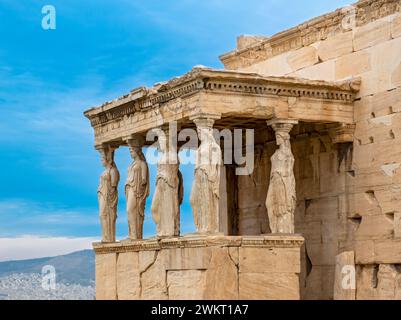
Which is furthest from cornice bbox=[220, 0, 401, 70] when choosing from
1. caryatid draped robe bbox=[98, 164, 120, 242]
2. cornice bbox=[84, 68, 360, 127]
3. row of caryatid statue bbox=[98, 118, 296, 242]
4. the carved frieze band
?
the carved frieze band

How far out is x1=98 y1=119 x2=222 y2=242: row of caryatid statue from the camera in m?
13.7

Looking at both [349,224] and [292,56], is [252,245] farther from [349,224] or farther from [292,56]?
[292,56]

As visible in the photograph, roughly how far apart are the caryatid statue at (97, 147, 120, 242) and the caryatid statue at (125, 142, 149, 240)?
3.18ft

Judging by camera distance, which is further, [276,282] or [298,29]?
[298,29]

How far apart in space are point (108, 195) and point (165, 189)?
2511 millimetres

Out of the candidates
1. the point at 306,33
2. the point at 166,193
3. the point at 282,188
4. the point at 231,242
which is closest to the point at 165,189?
the point at 166,193

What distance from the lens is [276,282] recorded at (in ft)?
45.6

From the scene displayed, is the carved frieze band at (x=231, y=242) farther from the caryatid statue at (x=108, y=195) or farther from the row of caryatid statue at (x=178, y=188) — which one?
the caryatid statue at (x=108, y=195)

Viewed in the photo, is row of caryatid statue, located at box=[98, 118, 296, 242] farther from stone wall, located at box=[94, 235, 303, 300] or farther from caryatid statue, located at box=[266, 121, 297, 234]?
stone wall, located at box=[94, 235, 303, 300]

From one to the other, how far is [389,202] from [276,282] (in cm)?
195

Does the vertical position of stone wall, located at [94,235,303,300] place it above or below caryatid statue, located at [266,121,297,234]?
below
